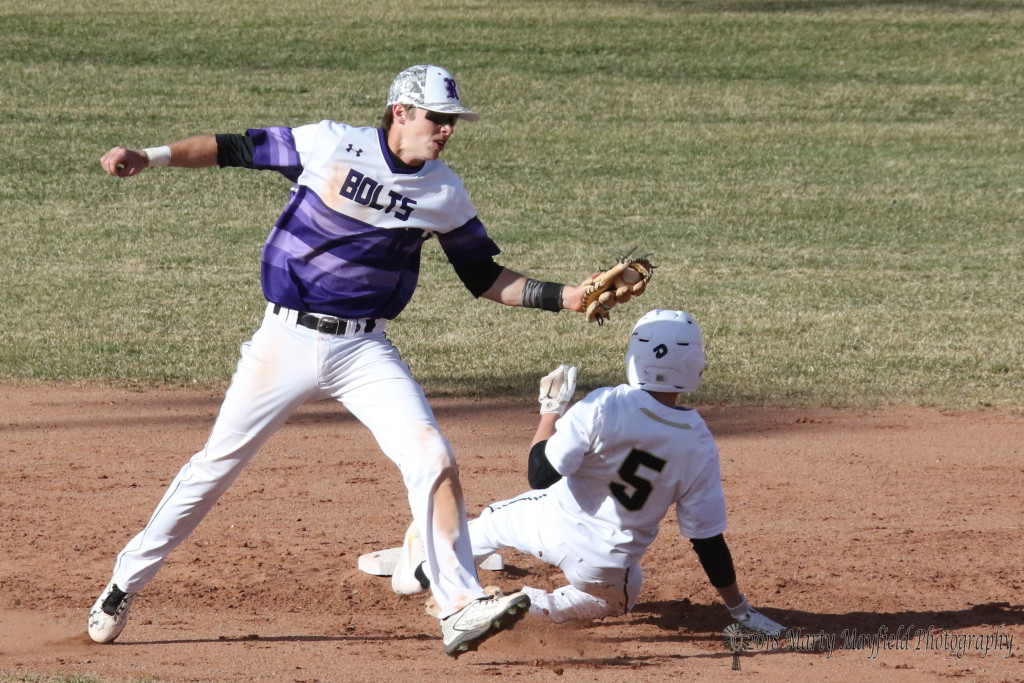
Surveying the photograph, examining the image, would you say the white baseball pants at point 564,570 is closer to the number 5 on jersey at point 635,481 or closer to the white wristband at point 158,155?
the number 5 on jersey at point 635,481

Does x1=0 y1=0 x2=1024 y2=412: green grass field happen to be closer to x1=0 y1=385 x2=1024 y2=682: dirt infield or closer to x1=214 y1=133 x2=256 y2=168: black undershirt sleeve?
x1=0 y1=385 x2=1024 y2=682: dirt infield

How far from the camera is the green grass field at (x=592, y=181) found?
399 inches

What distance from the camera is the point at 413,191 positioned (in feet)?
16.3

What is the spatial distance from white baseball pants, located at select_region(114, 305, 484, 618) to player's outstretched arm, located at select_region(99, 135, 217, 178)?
2.03 feet

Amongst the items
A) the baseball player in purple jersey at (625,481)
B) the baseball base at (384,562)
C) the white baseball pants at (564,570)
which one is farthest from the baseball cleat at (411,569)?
the white baseball pants at (564,570)

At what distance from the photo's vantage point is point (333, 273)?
4898 mm

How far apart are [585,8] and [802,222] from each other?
14.3 m

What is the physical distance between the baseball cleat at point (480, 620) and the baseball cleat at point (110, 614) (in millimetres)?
1390

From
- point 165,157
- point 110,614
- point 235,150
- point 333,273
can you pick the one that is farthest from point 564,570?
point 165,157

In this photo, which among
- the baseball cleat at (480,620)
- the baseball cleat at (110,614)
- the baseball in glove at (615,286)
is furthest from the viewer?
the baseball cleat at (110,614)

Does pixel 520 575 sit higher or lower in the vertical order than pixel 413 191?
lower

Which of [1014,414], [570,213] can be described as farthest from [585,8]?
[1014,414]

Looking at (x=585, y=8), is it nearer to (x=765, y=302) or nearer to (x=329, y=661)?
(x=765, y=302)

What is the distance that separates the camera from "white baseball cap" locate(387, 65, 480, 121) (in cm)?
490
